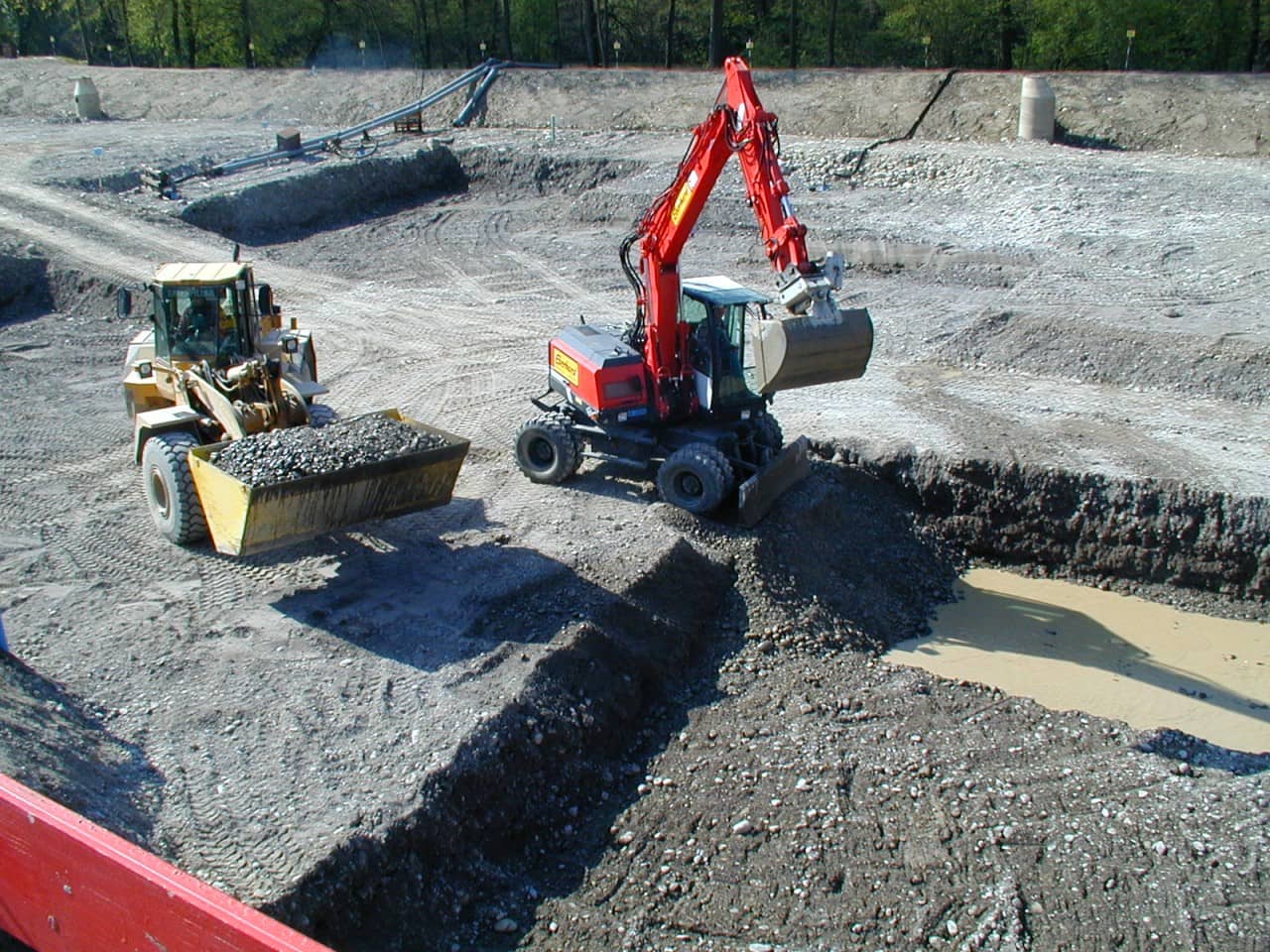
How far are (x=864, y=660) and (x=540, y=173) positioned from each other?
63.5 ft

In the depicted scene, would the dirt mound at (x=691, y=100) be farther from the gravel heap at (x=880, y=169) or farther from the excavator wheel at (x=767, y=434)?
the excavator wheel at (x=767, y=434)

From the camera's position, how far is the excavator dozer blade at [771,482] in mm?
11602

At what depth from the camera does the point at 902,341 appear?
1750cm

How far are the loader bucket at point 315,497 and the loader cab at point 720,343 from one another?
2888mm

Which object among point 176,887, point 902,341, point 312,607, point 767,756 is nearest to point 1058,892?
point 767,756

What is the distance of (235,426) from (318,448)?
1647 mm

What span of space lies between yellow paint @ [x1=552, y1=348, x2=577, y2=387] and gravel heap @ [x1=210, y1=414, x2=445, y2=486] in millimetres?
2373

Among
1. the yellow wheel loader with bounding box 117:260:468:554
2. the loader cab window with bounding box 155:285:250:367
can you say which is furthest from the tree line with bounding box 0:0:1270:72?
the loader cab window with bounding box 155:285:250:367

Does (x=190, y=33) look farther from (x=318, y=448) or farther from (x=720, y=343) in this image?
(x=318, y=448)

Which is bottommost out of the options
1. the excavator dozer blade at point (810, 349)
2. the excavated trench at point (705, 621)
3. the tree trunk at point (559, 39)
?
the excavated trench at point (705, 621)

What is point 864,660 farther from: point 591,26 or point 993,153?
point 591,26

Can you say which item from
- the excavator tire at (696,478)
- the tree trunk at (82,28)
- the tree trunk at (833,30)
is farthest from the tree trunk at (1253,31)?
the tree trunk at (82,28)

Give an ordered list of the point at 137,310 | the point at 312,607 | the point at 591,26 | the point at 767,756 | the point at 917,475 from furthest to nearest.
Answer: the point at 591,26 < the point at 137,310 < the point at 917,475 < the point at 312,607 < the point at 767,756

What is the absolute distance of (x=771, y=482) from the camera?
39.3 ft
